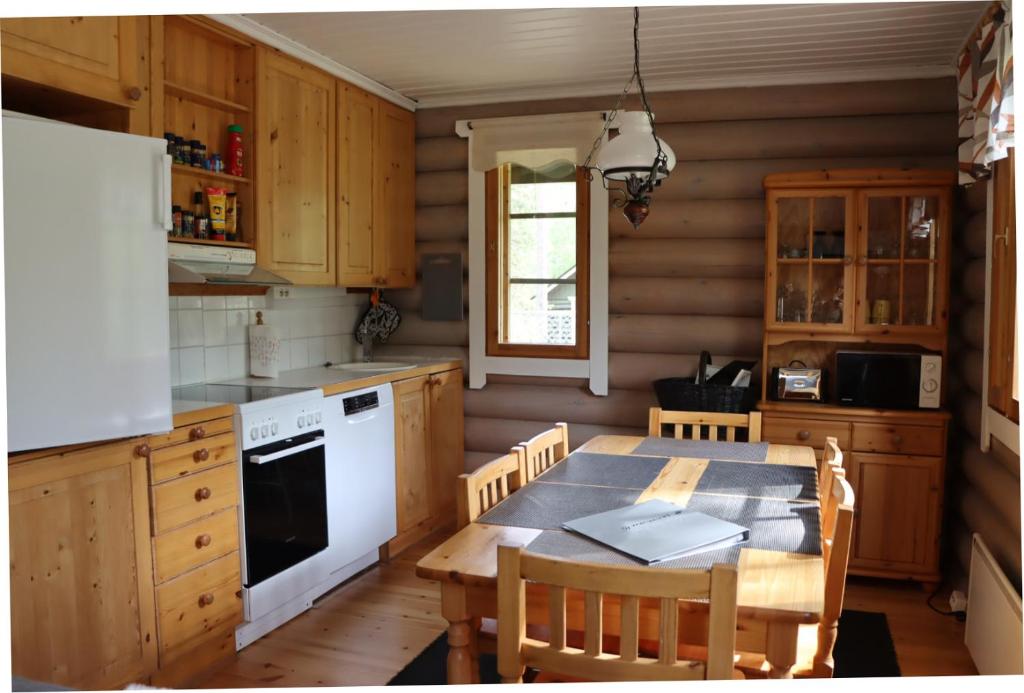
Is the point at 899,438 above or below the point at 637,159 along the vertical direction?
below

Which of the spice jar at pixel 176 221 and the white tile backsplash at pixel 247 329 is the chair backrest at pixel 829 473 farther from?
the white tile backsplash at pixel 247 329

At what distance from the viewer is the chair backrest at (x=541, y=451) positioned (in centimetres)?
280

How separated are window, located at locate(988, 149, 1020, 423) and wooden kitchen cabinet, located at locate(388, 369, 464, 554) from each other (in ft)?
8.60

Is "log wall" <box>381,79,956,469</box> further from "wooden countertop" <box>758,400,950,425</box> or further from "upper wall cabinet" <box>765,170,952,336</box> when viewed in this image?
"wooden countertop" <box>758,400,950,425</box>

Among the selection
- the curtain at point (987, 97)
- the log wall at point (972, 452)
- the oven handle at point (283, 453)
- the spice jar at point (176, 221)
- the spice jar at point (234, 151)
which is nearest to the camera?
the curtain at point (987, 97)

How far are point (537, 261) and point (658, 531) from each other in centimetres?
288

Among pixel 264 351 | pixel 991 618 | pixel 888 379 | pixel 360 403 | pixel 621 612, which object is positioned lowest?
pixel 991 618

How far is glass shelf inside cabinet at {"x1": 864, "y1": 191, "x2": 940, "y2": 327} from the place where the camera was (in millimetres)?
3871

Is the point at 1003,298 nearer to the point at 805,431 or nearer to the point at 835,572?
the point at 805,431

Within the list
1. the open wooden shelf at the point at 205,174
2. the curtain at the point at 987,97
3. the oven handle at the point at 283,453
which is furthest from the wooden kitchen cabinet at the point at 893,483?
the open wooden shelf at the point at 205,174

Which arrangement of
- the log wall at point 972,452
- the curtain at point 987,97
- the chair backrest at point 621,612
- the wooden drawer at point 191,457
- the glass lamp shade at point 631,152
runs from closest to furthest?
the chair backrest at point 621,612, the glass lamp shade at point 631,152, the curtain at point 987,97, the wooden drawer at point 191,457, the log wall at point 972,452

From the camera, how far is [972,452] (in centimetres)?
360

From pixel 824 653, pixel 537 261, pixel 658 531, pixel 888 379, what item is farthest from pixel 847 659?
pixel 537 261

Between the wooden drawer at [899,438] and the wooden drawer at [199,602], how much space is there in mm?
2746
